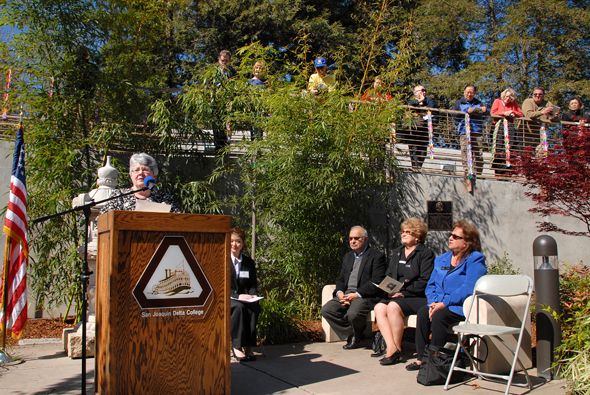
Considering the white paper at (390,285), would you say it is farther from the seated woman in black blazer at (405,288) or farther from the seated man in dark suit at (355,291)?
the seated man in dark suit at (355,291)

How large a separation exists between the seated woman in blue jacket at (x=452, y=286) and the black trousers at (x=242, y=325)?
1.45m

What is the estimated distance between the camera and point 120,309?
284 cm

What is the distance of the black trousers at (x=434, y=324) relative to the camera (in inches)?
163

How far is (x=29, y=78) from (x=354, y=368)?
4.79m

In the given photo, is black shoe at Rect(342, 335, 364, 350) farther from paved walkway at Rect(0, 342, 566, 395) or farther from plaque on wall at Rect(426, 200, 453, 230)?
plaque on wall at Rect(426, 200, 453, 230)

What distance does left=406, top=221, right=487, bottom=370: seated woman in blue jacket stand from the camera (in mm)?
4195

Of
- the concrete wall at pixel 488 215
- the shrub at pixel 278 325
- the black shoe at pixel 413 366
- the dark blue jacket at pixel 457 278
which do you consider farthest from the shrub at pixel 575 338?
the concrete wall at pixel 488 215

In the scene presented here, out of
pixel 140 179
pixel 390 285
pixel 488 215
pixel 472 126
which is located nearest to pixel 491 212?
pixel 488 215

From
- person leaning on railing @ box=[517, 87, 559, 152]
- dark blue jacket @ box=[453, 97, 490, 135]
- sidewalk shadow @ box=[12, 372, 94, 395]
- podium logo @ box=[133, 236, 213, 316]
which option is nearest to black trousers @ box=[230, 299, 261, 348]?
sidewalk shadow @ box=[12, 372, 94, 395]

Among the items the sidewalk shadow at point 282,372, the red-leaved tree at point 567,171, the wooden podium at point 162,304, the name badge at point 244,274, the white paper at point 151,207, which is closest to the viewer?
the wooden podium at point 162,304

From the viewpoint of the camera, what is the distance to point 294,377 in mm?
3971

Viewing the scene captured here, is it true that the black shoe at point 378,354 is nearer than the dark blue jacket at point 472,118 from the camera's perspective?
Yes

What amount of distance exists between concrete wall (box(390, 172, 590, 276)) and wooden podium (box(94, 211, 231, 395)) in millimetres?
5194

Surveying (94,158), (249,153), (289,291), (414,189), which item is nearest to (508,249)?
(414,189)
